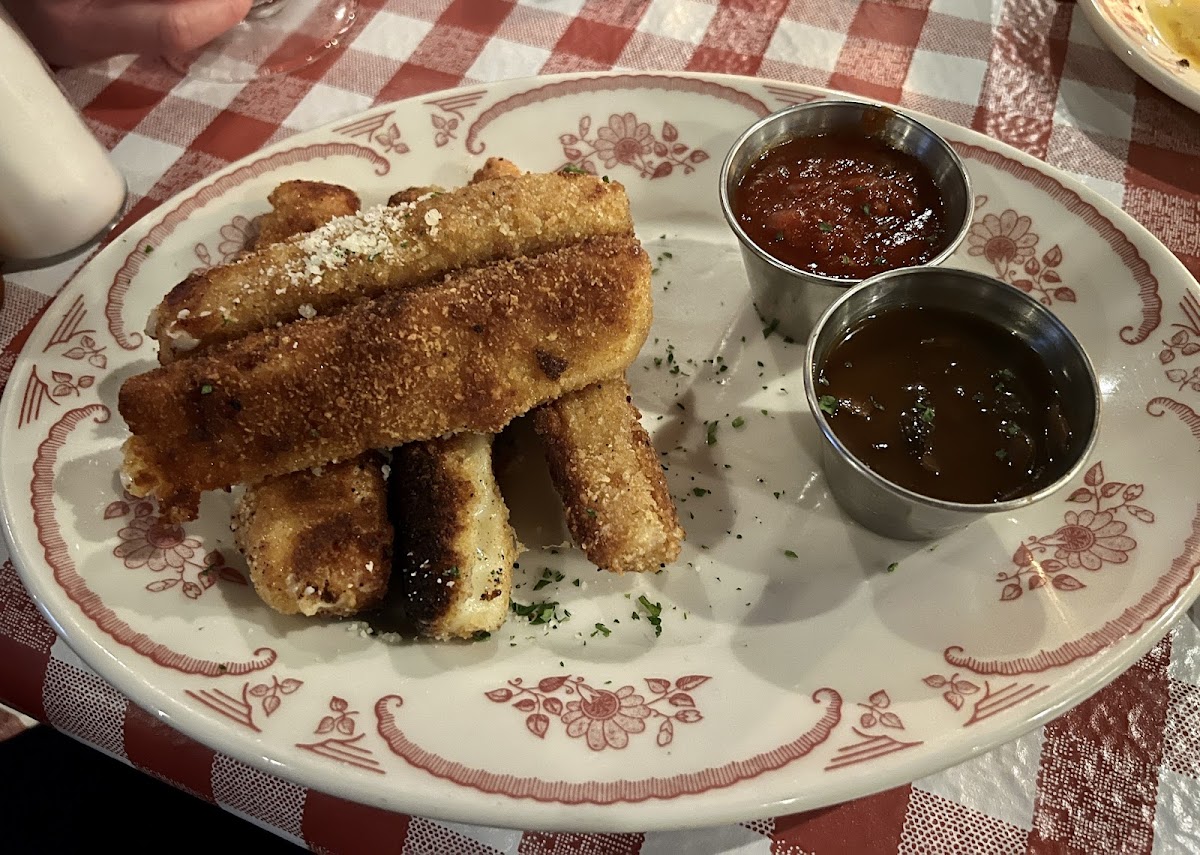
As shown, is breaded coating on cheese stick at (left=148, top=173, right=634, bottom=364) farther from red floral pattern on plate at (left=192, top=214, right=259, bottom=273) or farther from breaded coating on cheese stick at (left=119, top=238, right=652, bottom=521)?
red floral pattern on plate at (left=192, top=214, right=259, bottom=273)

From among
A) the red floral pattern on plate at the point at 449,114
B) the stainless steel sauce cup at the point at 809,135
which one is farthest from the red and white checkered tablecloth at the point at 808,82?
the stainless steel sauce cup at the point at 809,135

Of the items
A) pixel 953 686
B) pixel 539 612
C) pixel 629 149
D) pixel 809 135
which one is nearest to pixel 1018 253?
pixel 809 135

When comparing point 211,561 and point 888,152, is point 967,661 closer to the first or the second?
point 888,152

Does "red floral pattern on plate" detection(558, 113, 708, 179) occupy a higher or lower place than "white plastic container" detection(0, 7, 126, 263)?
lower

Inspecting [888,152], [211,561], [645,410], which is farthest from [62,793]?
[888,152]

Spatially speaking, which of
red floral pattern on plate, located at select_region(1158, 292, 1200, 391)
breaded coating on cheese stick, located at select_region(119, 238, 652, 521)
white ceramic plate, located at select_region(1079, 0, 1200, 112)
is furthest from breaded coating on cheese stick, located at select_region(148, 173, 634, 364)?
white ceramic plate, located at select_region(1079, 0, 1200, 112)

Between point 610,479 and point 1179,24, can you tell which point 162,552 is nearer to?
point 610,479
